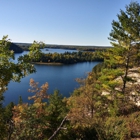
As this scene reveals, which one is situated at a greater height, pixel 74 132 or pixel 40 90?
pixel 74 132

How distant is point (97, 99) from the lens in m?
15.7

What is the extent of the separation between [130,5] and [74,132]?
10602mm

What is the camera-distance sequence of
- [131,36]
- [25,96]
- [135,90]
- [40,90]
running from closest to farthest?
[131,36], [135,90], [40,90], [25,96]

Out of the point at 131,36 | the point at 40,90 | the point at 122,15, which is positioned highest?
the point at 122,15

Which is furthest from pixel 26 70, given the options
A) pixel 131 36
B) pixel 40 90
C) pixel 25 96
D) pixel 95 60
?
pixel 95 60

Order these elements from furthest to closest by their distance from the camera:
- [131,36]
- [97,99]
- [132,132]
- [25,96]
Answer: [25,96]
[97,99]
[131,36]
[132,132]

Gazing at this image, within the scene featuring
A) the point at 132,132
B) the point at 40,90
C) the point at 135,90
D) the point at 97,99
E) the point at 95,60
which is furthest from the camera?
the point at 95,60

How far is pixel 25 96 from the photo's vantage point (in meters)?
37.7

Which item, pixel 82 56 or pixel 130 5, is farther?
pixel 82 56

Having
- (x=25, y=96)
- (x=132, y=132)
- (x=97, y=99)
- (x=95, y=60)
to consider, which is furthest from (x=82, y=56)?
(x=132, y=132)

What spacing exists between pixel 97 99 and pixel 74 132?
7740mm

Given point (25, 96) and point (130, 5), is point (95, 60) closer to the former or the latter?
point (25, 96)

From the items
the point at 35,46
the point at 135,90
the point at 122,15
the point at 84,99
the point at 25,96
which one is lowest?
the point at 25,96

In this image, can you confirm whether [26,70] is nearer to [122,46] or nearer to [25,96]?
[122,46]
